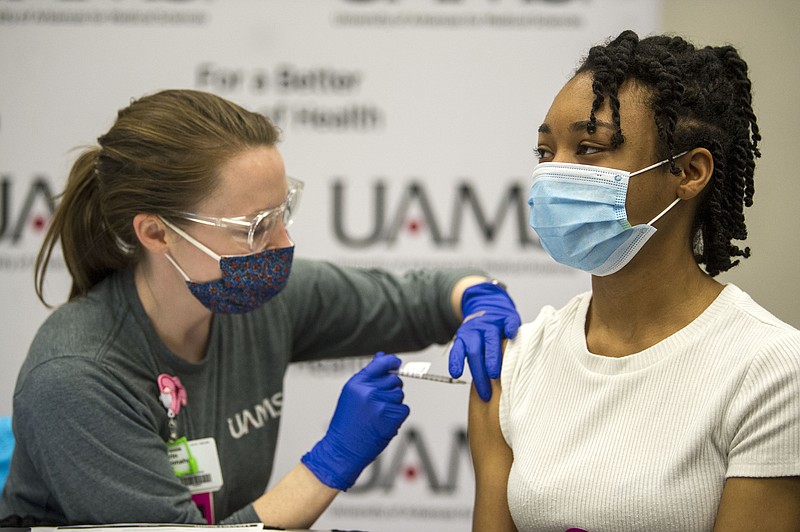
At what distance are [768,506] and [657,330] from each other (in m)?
0.31

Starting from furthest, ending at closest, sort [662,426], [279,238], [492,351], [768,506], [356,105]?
[356,105] < [279,238] < [492,351] < [662,426] < [768,506]

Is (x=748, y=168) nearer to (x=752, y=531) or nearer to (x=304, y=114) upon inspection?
(x=752, y=531)

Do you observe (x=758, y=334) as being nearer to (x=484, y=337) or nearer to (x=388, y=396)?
(x=484, y=337)

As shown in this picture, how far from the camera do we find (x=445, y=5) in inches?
106

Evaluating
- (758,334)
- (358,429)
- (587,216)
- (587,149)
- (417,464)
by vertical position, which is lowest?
(417,464)

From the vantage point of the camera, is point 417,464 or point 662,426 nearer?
point 662,426

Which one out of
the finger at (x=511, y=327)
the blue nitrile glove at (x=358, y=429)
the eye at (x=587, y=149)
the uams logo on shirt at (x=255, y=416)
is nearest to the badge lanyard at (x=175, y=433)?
the uams logo on shirt at (x=255, y=416)

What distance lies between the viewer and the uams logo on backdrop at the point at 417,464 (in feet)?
9.14

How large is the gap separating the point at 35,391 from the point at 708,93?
1290mm

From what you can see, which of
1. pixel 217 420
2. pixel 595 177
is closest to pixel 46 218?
pixel 217 420

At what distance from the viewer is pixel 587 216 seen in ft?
4.25

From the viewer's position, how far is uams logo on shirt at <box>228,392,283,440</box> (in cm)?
188

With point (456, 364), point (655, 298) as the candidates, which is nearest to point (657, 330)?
point (655, 298)

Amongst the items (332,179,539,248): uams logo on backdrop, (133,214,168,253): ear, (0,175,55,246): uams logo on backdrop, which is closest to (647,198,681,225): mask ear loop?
(133,214,168,253): ear
